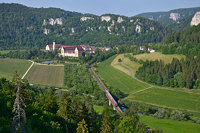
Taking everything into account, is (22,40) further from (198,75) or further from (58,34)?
(198,75)

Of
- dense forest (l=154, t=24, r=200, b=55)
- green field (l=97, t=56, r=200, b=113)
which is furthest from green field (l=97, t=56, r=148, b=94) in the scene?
dense forest (l=154, t=24, r=200, b=55)

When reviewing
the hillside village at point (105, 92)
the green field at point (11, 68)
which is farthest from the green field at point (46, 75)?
the green field at point (11, 68)

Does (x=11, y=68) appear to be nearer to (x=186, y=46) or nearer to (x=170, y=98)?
(x=170, y=98)

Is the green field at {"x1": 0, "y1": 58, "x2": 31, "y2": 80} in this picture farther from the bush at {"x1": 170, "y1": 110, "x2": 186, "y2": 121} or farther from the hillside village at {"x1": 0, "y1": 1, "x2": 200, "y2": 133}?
the bush at {"x1": 170, "y1": 110, "x2": 186, "y2": 121}

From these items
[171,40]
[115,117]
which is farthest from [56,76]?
[171,40]

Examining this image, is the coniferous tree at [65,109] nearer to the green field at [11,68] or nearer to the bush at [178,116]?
the bush at [178,116]

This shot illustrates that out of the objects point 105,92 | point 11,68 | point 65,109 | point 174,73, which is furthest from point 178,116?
point 11,68
